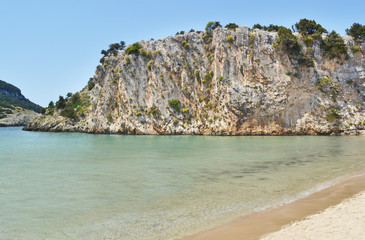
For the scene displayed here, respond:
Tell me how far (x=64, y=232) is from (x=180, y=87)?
56.8 m

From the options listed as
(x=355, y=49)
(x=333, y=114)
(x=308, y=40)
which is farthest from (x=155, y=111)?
(x=355, y=49)

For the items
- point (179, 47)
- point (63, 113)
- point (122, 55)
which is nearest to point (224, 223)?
point (179, 47)

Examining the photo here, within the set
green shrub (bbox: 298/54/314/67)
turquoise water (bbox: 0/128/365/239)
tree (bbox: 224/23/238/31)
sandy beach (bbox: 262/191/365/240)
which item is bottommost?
turquoise water (bbox: 0/128/365/239)

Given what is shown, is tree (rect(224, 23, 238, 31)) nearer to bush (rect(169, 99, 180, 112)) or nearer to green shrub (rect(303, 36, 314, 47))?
green shrub (rect(303, 36, 314, 47))

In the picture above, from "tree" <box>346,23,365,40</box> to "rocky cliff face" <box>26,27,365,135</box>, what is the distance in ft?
5.04

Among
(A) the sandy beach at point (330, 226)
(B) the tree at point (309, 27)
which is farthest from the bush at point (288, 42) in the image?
(A) the sandy beach at point (330, 226)

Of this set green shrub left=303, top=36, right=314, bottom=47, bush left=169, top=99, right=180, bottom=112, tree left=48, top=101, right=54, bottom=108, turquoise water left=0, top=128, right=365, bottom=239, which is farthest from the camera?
tree left=48, top=101, right=54, bottom=108

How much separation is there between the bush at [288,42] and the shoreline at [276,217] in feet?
156

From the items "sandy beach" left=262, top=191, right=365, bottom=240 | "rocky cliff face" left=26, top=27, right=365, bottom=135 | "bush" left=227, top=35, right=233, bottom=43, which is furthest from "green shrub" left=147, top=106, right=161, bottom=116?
"sandy beach" left=262, top=191, right=365, bottom=240

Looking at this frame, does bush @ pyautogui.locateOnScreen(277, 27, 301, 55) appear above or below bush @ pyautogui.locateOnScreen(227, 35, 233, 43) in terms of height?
below

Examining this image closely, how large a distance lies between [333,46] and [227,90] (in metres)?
21.6

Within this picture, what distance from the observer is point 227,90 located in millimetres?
54812

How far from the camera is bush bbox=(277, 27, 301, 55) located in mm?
54047

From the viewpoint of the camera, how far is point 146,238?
735 cm
